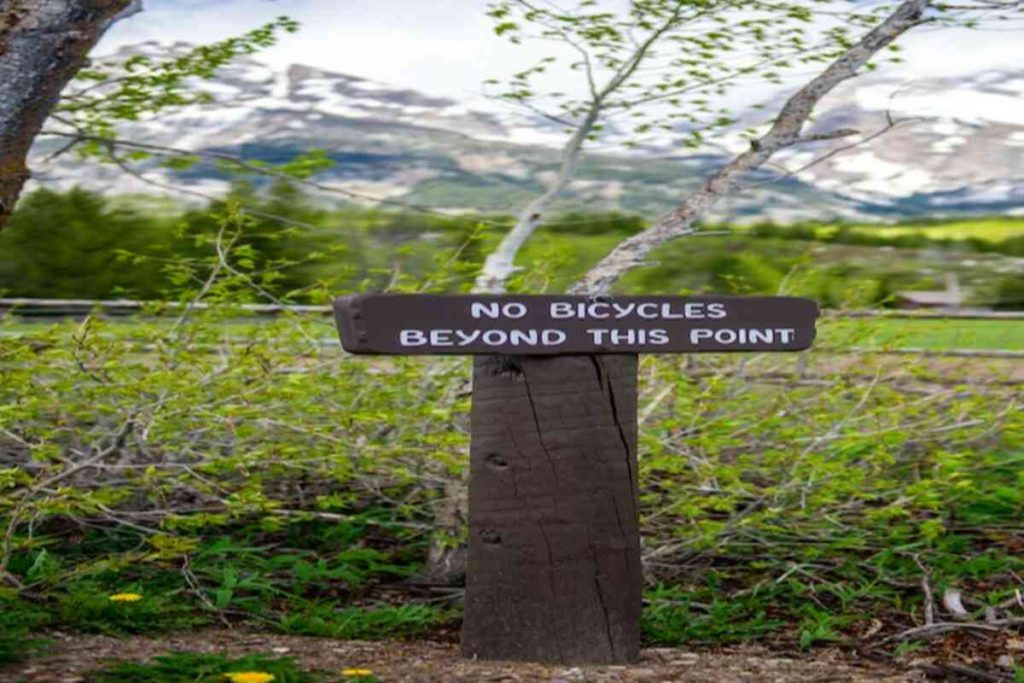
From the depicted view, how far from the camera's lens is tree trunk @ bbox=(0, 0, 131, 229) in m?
4.75

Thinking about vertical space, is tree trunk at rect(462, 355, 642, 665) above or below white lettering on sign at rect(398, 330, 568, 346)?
below

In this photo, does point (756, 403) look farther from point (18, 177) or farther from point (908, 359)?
point (18, 177)

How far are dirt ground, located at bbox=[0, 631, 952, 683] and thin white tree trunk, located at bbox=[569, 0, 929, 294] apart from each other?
1.60 m

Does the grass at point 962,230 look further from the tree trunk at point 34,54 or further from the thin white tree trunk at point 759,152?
the tree trunk at point 34,54

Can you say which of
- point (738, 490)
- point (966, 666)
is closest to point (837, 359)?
point (738, 490)

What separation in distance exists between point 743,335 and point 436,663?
4.43 ft

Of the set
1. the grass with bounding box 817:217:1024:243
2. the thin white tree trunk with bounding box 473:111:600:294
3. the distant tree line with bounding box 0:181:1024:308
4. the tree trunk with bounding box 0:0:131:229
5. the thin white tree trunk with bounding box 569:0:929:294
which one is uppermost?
the tree trunk with bounding box 0:0:131:229

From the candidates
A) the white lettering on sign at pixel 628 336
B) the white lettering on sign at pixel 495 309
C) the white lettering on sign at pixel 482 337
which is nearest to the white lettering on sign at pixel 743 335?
the white lettering on sign at pixel 628 336

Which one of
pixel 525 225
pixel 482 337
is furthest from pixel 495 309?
pixel 525 225

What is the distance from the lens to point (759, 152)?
6992 millimetres

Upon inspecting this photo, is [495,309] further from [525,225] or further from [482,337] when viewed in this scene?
[525,225]

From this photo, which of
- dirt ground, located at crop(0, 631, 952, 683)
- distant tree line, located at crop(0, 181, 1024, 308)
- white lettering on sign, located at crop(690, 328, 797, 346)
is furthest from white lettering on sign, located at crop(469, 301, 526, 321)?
distant tree line, located at crop(0, 181, 1024, 308)

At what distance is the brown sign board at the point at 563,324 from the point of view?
4.86 meters

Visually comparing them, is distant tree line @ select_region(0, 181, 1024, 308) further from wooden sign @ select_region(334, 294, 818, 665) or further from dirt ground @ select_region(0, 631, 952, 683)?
wooden sign @ select_region(334, 294, 818, 665)
